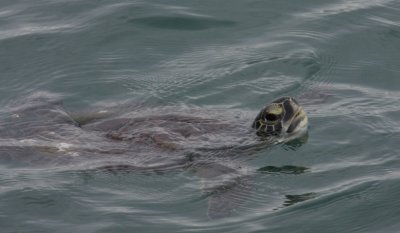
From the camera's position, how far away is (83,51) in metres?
12.3

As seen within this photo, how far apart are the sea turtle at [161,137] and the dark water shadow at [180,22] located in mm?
2848

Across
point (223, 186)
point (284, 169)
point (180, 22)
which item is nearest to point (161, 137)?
point (223, 186)

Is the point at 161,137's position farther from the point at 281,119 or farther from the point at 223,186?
the point at 281,119

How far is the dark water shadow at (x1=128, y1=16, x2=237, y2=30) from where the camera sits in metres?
12.9

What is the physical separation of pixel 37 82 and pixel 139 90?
5.05 ft

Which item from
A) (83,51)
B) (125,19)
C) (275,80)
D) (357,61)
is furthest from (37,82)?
(357,61)

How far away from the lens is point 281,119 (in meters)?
9.45

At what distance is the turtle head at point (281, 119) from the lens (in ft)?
30.8

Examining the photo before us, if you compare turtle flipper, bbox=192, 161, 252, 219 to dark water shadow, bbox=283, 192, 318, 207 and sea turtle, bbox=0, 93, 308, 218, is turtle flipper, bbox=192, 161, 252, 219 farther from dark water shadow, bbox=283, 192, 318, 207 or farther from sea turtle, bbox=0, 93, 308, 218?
dark water shadow, bbox=283, 192, 318, 207

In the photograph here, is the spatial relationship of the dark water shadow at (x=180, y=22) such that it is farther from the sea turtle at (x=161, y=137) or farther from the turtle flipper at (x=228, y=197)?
the turtle flipper at (x=228, y=197)

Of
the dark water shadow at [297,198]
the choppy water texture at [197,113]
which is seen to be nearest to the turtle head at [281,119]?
the choppy water texture at [197,113]

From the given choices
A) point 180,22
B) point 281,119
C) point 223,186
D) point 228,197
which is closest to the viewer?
point 228,197

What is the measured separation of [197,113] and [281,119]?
1.22 metres

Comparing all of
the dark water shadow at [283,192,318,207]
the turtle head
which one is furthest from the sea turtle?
the dark water shadow at [283,192,318,207]
